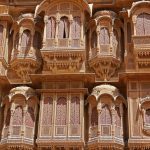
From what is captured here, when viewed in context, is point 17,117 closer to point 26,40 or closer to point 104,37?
point 26,40

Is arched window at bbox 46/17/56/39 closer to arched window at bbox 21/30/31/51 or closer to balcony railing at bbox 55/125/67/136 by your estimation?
arched window at bbox 21/30/31/51

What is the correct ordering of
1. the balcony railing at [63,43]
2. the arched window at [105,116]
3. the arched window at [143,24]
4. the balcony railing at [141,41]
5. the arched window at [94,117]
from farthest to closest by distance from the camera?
the balcony railing at [63,43]
the arched window at [143,24]
the balcony railing at [141,41]
the arched window at [94,117]
the arched window at [105,116]

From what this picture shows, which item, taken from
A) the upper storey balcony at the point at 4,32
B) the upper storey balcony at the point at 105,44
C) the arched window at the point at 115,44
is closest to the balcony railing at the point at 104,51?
the upper storey balcony at the point at 105,44

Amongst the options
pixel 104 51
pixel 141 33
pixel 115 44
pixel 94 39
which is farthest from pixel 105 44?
pixel 141 33

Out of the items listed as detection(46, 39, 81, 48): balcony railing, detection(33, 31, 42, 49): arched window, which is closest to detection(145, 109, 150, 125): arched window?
detection(46, 39, 81, 48): balcony railing

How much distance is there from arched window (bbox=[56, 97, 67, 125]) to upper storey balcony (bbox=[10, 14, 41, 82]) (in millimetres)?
2018

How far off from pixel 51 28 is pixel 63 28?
1.86ft

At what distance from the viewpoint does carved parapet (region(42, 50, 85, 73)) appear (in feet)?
61.1

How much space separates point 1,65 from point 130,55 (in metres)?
5.86

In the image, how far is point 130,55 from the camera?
739 inches

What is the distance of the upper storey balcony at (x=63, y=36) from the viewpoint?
18688mm

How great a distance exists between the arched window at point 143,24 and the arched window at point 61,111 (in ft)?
14.9

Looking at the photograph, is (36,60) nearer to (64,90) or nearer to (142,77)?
(64,90)

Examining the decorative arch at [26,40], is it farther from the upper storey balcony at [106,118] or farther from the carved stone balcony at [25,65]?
the upper storey balcony at [106,118]
